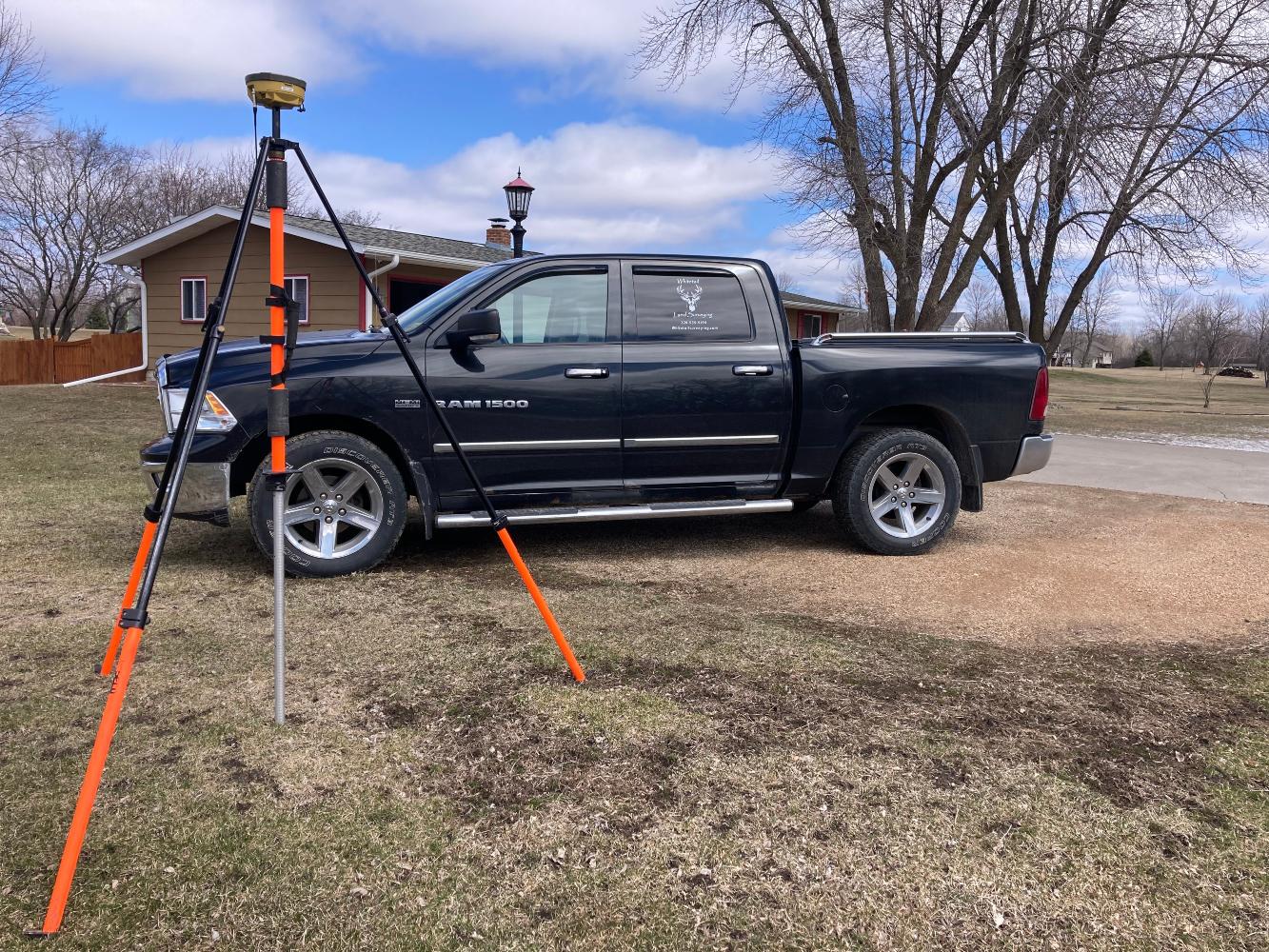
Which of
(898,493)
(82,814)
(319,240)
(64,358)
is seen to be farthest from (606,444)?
(64,358)

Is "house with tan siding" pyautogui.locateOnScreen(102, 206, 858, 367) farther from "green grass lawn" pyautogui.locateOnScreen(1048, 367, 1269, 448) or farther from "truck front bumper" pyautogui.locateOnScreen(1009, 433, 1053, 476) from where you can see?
"truck front bumper" pyautogui.locateOnScreen(1009, 433, 1053, 476)

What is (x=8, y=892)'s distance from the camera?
2.36 m

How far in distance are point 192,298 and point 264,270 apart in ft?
6.82

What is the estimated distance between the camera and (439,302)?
18.7 ft

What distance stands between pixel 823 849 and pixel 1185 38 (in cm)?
1938

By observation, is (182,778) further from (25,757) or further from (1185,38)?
(1185,38)

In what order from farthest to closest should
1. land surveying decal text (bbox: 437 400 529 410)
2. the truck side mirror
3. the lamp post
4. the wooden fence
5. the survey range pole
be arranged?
the wooden fence → the lamp post → land surveying decal text (bbox: 437 400 529 410) → the truck side mirror → the survey range pole

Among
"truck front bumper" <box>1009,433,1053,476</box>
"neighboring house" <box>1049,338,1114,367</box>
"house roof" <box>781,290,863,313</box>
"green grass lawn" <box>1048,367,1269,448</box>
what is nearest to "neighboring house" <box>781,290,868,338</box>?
"house roof" <box>781,290,863,313</box>

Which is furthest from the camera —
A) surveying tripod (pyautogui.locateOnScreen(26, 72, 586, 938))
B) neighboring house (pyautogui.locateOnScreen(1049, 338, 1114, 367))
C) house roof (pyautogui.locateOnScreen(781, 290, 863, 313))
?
neighboring house (pyautogui.locateOnScreen(1049, 338, 1114, 367))

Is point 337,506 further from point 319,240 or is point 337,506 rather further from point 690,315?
point 319,240

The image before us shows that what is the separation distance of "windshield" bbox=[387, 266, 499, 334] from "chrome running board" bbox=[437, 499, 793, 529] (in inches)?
44.6

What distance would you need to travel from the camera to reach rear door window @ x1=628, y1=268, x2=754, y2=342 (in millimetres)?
5848

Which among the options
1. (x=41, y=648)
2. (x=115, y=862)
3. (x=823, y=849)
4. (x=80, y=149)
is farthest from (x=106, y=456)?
(x=80, y=149)

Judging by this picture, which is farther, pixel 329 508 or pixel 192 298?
pixel 192 298
